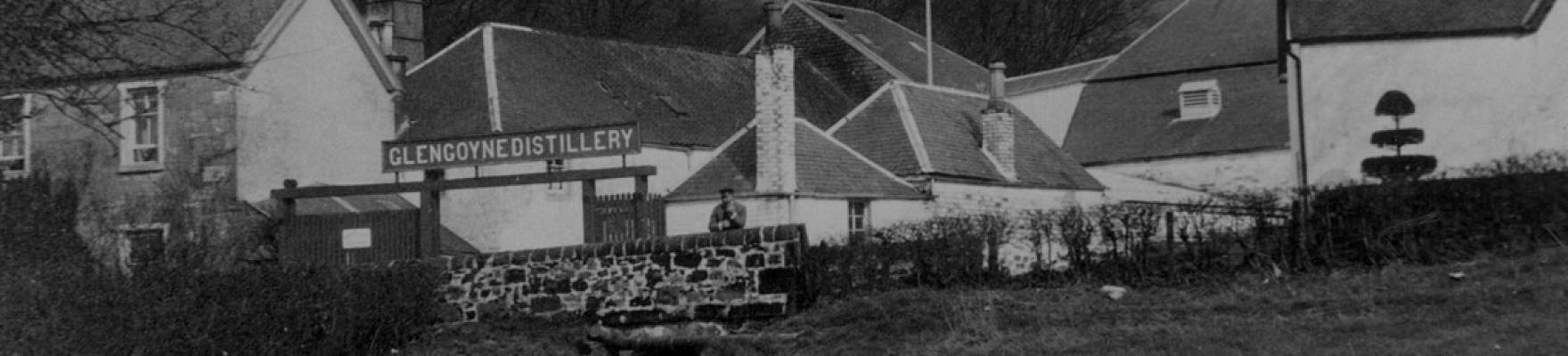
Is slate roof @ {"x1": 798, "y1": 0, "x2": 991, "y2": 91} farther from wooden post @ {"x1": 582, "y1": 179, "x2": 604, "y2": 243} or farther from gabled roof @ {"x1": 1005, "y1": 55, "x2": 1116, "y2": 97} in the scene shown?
wooden post @ {"x1": 582, "y1": 179, "x2": 604, "y2": 243}

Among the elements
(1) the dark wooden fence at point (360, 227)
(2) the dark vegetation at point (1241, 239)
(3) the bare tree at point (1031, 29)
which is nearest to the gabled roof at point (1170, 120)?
(3) the bare tree at point (1031, 29)

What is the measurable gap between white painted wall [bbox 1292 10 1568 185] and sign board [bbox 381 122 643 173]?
43.7 ft

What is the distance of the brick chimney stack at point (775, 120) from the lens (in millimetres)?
31734

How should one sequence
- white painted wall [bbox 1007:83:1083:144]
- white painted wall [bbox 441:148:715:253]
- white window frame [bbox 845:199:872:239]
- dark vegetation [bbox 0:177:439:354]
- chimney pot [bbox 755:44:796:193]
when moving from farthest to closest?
white painted wall [bbox 1007:83:1083:144]
white painted wall [bbox 441:148:715:253]
white window frame [bbox 845:199:872:239]
chimney pot [bbox 755:44:796:193]
dark vegetation [bbox 0:177:439:354]

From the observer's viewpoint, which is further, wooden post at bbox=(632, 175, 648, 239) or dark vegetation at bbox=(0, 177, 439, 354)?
wooden post at bbox=(632, 175, 648, 239)

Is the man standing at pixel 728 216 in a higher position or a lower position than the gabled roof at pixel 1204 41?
lower

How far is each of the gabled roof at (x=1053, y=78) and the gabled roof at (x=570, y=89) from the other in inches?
404

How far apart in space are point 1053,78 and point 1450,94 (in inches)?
977

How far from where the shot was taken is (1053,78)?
5472 cm

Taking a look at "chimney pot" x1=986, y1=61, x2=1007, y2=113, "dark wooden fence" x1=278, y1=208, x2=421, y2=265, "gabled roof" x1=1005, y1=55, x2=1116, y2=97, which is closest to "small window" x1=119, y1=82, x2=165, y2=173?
"dark wooden fence" x1=278, y1=208, x2=421, y2=265

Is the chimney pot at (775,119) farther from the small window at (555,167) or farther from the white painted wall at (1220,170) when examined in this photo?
the white painted wall at (1220,170)

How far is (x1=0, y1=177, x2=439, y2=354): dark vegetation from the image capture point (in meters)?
19.1

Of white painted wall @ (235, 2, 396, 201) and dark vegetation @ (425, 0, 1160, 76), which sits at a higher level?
dark vegetation @ (425, 0, 1160, 76)

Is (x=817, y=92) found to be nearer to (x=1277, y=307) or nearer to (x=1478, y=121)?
(x=1478, y=121)
